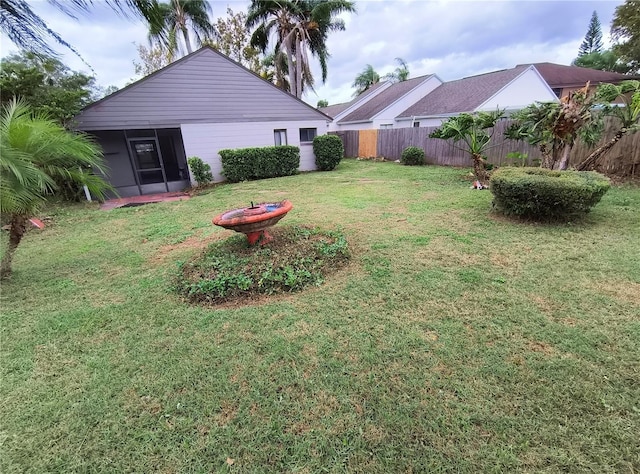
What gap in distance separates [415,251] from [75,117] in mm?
11357

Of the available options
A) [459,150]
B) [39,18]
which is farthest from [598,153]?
[39,18]

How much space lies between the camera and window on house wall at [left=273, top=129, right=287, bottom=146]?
12.9 m

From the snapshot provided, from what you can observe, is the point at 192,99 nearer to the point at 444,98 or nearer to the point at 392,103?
the point at 392,103

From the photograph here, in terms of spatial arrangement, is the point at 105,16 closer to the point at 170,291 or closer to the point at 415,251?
the point at 170,291

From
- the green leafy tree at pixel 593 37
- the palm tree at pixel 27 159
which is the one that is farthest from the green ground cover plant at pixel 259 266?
the green leafy tree at pixel 593 37

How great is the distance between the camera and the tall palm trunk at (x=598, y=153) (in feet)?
22.5

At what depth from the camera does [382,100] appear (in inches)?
875

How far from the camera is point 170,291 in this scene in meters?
3.58

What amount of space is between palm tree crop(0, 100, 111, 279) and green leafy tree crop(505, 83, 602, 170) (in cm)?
917

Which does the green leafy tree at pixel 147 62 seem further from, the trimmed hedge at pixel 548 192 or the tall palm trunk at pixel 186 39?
the trimmed hedge at pixel 548 192

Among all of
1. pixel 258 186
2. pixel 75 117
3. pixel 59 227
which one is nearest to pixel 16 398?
pixel 59 227

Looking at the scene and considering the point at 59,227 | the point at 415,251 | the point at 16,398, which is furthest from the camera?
the point at 59,227

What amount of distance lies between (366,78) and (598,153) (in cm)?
3161

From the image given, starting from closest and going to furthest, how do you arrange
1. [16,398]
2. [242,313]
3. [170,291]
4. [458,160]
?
[16,398], [242,313], [170,291], [458,160]
